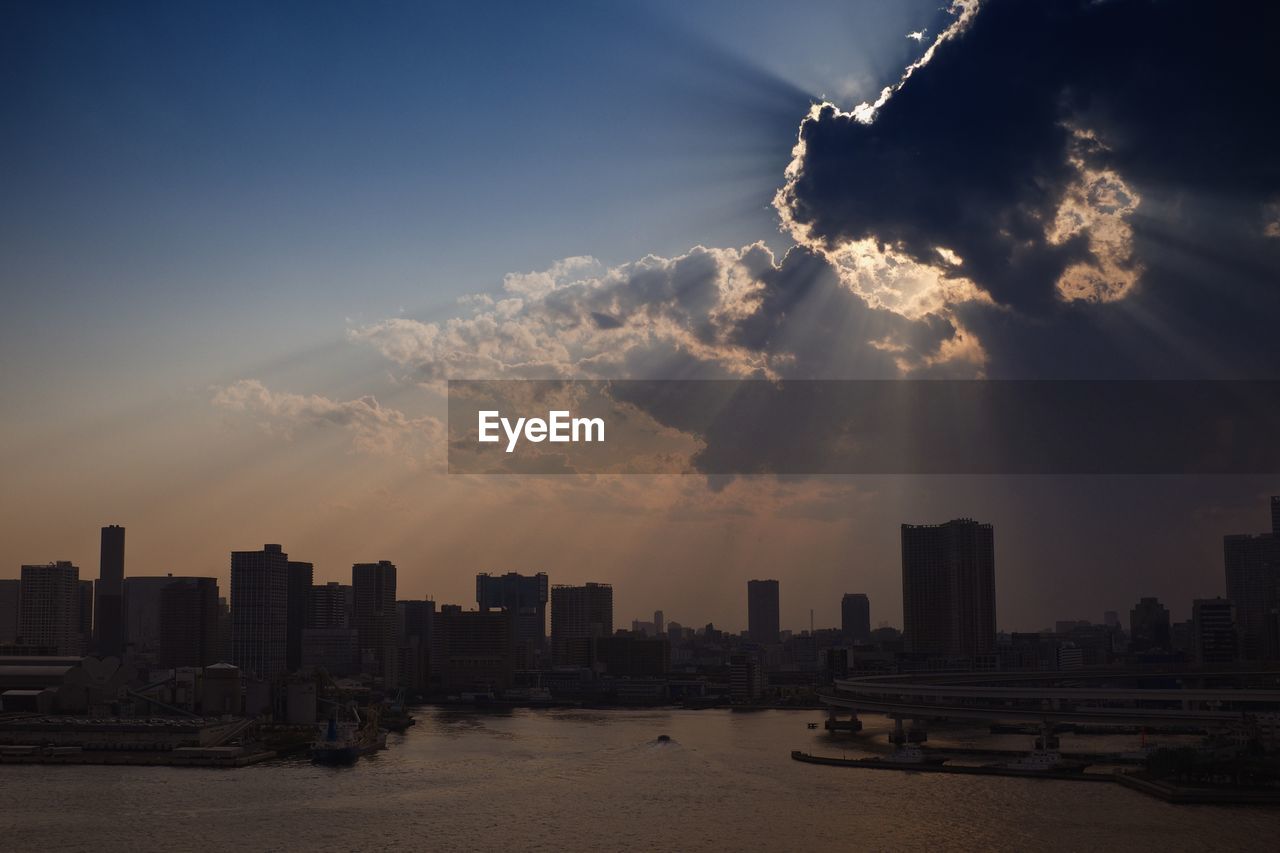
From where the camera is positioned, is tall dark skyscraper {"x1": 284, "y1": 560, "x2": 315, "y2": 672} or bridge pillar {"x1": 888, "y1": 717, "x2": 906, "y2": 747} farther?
tall dark skyscraper {"x1": 284, "y1": 560, "x2": 315, "y2": 672}

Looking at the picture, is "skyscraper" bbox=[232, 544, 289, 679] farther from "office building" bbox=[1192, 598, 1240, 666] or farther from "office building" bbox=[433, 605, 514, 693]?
"office building" bbox=[1192, 598, 1240, 666]

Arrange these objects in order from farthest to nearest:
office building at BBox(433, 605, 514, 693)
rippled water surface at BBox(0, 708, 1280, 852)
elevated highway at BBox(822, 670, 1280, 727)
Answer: office building at BBox(433, 605, 514, 693) → elevated highway at BBox(822, 670, 1280, 727) → rippled water surface at BBox(0, 708, 1280, 852)

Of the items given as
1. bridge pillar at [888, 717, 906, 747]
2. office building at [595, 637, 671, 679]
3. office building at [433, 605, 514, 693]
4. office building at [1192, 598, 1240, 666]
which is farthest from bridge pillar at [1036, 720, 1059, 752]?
office building at [595, 637, 671, 679]

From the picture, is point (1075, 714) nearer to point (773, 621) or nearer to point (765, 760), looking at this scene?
point (765, 760)

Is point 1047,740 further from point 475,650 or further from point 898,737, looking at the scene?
point 475,650

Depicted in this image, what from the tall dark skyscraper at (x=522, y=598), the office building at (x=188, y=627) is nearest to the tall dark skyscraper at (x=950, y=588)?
the tall dark skyscraper at (x=522, y=598)

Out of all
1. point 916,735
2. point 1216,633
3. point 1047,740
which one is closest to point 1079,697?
point 1047,740

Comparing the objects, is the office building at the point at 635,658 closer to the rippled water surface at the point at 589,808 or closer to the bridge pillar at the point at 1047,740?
the rippled water surface at the point at 589,808

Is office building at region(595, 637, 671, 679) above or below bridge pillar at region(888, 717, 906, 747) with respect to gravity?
above
